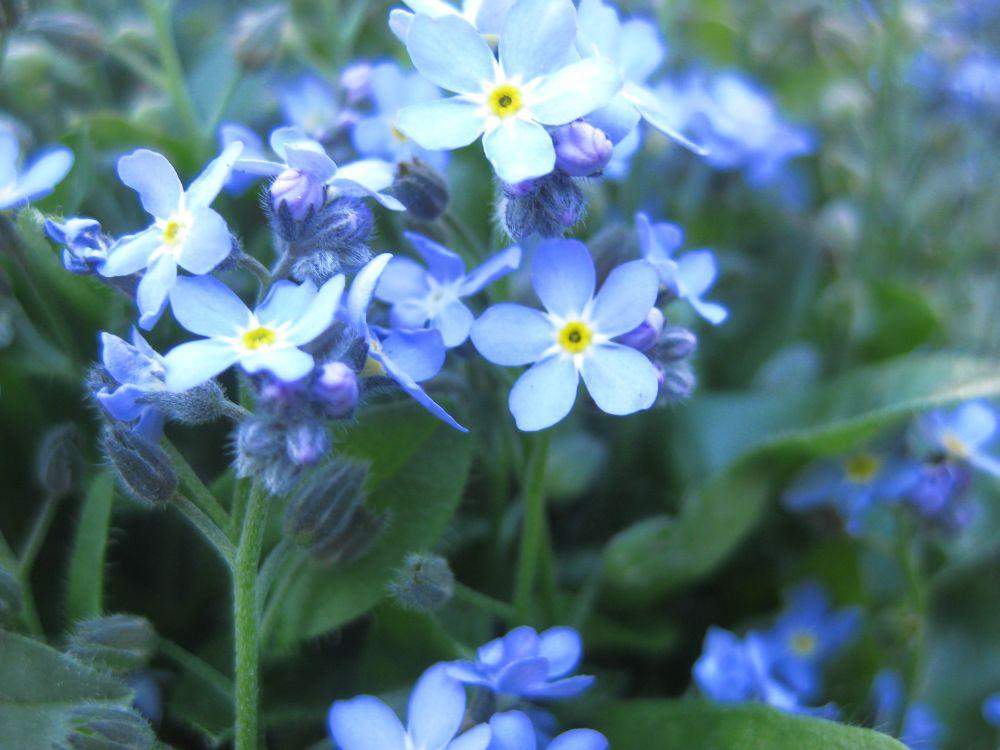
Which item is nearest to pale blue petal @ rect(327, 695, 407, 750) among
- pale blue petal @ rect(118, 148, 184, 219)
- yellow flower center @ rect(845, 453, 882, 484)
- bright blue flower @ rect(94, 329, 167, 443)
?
bright blue flower @ rect(94, 329, 167, 443)

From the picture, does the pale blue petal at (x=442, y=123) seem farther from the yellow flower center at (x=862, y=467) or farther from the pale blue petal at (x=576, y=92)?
the yellow flower center at (x=862, y=467)

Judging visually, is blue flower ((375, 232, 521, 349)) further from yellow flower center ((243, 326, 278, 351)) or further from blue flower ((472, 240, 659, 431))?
yellow flower center ((243, 326, 278, 351))

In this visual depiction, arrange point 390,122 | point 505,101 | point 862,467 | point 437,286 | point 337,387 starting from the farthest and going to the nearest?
point 862,467 → point 390,122 → point 437,286 → point 505,101 → point 337,387

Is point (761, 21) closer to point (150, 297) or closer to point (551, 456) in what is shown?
point (551, 456)

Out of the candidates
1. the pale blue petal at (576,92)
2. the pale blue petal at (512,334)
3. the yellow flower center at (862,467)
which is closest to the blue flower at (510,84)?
the pale blue petal at (576,92)

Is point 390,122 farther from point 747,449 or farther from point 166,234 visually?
point 747,449

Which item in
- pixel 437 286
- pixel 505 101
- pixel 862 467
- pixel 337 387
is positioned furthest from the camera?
pixel 862 467

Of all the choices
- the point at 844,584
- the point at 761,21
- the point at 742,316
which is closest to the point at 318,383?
the point at 844,584

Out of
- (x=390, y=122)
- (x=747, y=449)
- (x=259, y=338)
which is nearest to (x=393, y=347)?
(x=259, y=338)
